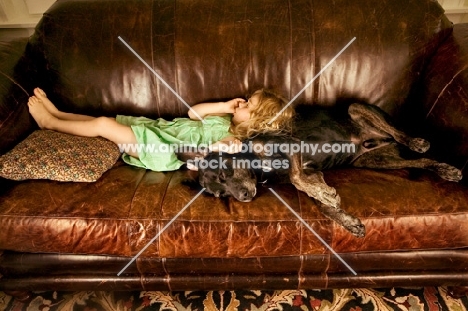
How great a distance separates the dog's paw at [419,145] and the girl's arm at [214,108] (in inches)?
34.0

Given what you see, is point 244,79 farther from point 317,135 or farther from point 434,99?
point 434,99

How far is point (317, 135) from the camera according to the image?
5.32 ft

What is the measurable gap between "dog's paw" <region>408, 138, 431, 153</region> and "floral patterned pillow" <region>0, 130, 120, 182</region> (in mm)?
1447

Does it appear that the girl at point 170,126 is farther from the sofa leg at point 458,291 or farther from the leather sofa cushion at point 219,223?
the sofa leg at point 458,291

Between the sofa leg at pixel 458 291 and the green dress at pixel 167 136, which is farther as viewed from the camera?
the green dress at pixel 167 136

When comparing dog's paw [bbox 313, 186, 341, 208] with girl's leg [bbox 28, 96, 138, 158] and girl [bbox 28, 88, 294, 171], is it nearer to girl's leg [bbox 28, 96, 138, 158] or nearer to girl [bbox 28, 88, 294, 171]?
girl [bbox 28, 88, 294, 171]

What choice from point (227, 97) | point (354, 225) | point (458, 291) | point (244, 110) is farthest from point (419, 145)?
point (227, 97)

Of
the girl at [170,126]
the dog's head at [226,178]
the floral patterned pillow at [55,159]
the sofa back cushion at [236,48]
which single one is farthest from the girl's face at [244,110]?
the floral patterned pillow at [55,159]

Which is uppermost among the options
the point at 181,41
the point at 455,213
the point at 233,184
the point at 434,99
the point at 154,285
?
the point at 181,41

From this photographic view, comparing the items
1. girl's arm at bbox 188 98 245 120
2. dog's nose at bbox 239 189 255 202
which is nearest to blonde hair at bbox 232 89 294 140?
girl's arm at bbox 188 98 245 120

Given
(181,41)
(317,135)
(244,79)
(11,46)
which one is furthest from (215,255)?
(11,46)

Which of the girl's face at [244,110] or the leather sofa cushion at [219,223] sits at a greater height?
the girl's face at [244,110]

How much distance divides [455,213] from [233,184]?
0.91 metres

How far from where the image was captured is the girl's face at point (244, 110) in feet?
5.54
